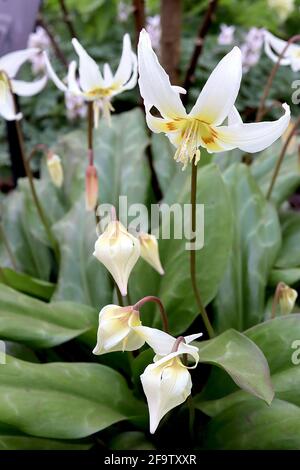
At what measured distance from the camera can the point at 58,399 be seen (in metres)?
0.87

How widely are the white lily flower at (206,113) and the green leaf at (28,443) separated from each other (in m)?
0.48

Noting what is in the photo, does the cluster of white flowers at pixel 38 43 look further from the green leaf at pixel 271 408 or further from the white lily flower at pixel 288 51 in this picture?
the green leaf at pixel 271 408

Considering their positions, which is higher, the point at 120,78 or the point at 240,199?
the point at 120,78

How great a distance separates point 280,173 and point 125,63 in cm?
55

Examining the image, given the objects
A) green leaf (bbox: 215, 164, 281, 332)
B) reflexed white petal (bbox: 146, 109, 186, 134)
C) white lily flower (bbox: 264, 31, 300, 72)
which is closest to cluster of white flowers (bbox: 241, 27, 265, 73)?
white lily flower (bbox: 264, 31, 300, 72)

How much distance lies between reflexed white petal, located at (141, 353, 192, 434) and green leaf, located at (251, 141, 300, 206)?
0.80 m

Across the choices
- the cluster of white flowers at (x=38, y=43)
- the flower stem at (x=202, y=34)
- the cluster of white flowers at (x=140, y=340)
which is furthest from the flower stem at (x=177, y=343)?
the cluster of white flowers at (x=38, y=43)

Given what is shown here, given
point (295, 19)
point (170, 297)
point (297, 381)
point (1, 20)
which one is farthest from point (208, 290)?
point (295, 19)

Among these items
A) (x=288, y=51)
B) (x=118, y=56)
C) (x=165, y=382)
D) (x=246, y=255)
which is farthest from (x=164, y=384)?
(x=118, y=56)

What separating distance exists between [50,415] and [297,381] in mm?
344

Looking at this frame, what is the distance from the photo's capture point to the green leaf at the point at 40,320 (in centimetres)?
95

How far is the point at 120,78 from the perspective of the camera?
1094 mm

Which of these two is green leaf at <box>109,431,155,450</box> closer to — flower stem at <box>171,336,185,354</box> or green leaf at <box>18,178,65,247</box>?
flower stem at <box>171,336,185,354</box>
